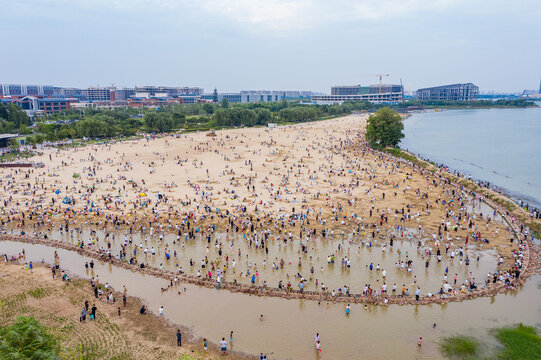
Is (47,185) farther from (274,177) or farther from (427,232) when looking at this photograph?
(427,232)

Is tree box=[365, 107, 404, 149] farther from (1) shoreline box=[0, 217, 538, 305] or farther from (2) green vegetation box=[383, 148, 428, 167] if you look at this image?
(1) shoreline box=[0, 217, 538, 305]

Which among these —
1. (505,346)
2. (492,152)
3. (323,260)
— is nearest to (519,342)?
(505,346)

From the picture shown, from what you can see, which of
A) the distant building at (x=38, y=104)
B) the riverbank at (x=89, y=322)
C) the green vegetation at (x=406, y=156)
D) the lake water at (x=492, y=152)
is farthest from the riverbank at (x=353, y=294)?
the distant building at (x=38, y=104)

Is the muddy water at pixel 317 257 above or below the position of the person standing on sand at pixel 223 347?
above

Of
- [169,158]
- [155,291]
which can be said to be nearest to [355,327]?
[155,291]

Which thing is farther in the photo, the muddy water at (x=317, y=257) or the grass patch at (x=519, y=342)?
the muddy water at (x=317, y=257)

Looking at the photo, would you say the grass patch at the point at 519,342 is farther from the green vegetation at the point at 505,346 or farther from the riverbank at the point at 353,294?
the riverbank at the point at 353,294

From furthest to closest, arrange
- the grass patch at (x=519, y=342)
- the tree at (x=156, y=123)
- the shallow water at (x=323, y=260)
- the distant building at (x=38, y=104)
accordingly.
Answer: the distant building at (x=38, y=104) < the tree at (x=156, y=123) < the shallow water at (x=323, y=260) < the grass patch at (x=519, y=342)
